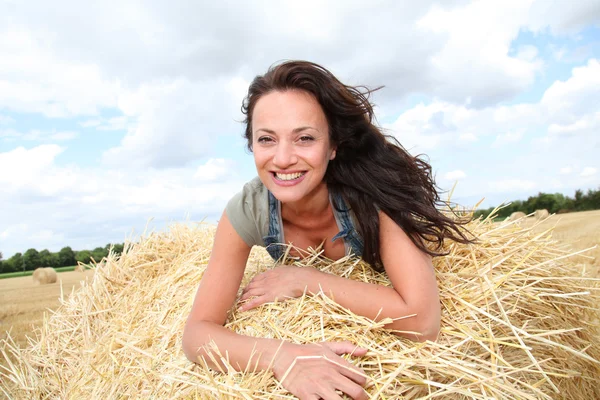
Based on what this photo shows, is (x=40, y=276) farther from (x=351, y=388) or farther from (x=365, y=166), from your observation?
(x=351, y=388)

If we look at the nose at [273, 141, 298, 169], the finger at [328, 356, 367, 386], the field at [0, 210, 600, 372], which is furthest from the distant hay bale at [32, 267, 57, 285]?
the finger at [328, 356, 367, 386]

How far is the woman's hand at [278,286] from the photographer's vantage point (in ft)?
8.06

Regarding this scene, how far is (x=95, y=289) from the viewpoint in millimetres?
3961

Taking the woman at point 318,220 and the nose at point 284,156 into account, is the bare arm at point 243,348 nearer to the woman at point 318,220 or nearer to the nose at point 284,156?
the woman at point 318,220

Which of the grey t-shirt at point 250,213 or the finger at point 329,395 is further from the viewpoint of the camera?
the grey t-shirt at point 250,213

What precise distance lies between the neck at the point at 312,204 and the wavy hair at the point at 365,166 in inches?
2.9

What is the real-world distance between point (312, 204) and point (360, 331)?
2.64 ft

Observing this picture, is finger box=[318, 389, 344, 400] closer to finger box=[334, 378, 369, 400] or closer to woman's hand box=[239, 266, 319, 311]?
finger box=[334, 378, 369, 400]

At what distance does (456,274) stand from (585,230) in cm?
931

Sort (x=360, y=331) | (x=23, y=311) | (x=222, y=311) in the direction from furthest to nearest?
(x=23, y=311) < (x=222, y=311) < (x=360, y=331)

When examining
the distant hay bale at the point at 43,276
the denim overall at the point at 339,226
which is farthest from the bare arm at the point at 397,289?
the distant hay bale at the point at 43,276

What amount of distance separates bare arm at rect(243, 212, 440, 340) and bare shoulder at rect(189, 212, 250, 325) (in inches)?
11.7

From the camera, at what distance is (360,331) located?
2246 mm

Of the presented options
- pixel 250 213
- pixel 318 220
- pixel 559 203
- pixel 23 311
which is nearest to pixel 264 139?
pixel 250 213
